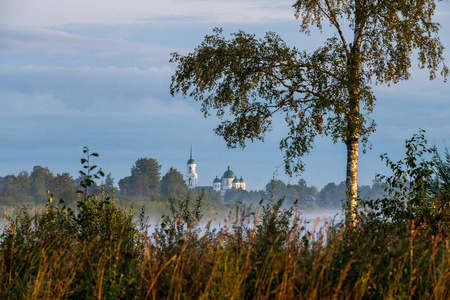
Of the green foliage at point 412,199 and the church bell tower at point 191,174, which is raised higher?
the church bell tower at point 191,174

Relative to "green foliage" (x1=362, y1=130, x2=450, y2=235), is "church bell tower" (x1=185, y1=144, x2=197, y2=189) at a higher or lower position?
higher

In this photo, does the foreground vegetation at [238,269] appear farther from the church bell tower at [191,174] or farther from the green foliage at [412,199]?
the church bell tower at [191,174]

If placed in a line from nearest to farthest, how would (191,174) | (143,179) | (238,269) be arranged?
(238,269)
(143,179)
(191,174)

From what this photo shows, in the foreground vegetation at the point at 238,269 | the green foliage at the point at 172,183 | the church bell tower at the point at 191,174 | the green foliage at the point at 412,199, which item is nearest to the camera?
the foreground vegetation at the point at 238,269

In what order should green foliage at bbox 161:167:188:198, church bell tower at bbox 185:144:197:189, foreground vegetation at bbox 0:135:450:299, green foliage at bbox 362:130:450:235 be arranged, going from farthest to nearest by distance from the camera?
church bell tower at bbox 185:144:197:189, green foliage at bbox 161:167:188:198, green foliage at bbox 362:130:450:235, foreground vegetation at bbox 0:135:450:299

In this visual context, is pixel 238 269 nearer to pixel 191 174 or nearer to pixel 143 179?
pixel 143 179

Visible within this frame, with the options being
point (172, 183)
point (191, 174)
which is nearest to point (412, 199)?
point (172, 183)

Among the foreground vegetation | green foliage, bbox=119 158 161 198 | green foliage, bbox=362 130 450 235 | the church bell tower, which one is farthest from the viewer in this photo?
the church bell tower

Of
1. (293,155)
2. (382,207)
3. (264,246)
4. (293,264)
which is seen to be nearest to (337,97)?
(293,155)

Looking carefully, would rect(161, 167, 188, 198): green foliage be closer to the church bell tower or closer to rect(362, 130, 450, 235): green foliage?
the church bell tower

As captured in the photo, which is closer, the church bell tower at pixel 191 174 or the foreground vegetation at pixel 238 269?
the foreground vegetation at pixel 238 269

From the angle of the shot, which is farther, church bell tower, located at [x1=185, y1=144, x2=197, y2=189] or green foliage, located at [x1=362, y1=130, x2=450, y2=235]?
church bell tower, located at [x1=185, y1=144, x2=197, y2=189]


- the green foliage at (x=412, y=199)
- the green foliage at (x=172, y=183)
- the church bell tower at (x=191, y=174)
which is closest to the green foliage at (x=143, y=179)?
the green foliage at (x=172, y=183)

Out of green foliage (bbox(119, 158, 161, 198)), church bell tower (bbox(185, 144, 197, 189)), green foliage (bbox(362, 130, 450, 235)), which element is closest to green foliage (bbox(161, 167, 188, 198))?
green foliage (bbox(119, 158, 161, 198))
